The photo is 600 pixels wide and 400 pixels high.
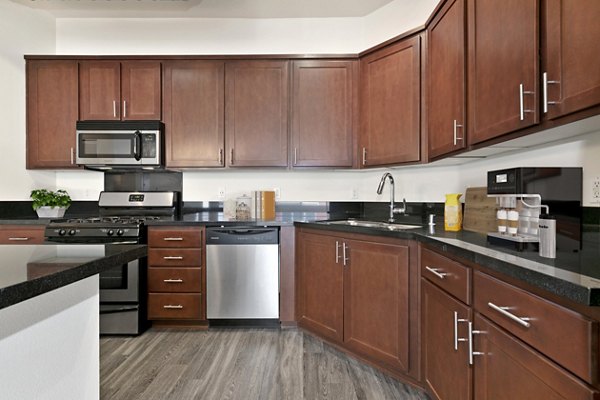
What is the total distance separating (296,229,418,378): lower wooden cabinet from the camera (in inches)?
80.0

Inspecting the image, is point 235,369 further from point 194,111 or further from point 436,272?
point 194,111

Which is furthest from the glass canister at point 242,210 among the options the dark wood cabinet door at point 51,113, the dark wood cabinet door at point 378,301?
the dark wood cabinet door at point 51,113

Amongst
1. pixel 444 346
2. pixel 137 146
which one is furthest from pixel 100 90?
pixel 444 346

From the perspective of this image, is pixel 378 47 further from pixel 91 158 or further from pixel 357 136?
pixel 91 158

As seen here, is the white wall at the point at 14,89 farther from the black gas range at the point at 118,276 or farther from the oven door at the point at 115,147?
the black gas range at the point at 118,276

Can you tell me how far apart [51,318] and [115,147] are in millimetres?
2528

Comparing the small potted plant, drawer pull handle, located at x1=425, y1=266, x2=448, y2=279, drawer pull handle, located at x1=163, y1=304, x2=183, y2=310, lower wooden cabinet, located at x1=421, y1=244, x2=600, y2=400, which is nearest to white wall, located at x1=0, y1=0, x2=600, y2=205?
the small potted plant

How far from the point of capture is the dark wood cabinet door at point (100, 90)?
3.16 metres

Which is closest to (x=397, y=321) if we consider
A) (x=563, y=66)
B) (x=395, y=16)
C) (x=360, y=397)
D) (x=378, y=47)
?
(x=360, y=397)

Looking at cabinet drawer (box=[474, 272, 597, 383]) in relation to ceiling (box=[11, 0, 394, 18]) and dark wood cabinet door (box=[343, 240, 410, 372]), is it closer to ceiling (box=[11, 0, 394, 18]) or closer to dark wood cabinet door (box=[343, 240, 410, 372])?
dark wood cabinet door (box=[343, 240, 410, 372])

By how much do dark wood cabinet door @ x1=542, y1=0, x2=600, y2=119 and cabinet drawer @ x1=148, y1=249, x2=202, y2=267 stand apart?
2.56 metres

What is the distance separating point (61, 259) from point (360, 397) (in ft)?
5.74

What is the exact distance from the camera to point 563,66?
118 centimetres

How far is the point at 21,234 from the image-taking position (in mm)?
2885
